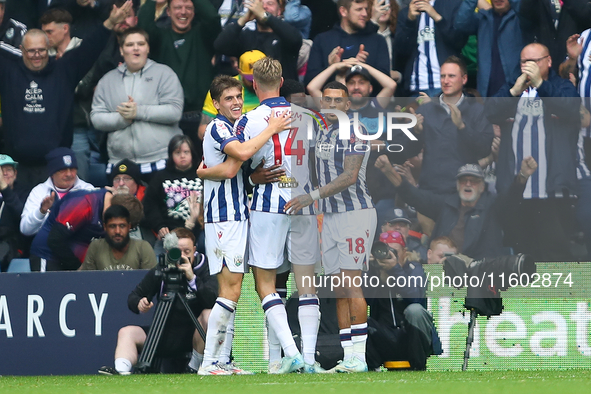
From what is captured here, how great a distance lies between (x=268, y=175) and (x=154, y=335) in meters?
1.56

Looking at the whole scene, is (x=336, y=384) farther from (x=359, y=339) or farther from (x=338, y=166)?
(x=338, y=166)

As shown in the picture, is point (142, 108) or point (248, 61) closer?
point (248, 61)

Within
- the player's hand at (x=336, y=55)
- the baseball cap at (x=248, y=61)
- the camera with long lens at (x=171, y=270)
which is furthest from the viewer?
the player's hand at (x=336, y=55)

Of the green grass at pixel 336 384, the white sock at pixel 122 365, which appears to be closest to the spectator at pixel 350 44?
the white sock at pixel 122 365

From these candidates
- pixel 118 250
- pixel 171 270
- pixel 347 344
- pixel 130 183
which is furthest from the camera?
pixel 130 183

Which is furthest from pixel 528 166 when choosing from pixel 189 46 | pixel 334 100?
pixel 189 46

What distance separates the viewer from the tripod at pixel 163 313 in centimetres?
674

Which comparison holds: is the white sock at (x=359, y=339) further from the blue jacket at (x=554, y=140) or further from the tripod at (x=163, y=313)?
the blue jacket at (x=554, y=140)

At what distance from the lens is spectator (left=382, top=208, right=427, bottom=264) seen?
6.80 meters

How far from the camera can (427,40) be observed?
8.78m

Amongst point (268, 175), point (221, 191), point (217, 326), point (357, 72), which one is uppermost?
point (357, 72)

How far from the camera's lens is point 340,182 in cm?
655

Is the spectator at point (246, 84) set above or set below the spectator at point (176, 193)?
above

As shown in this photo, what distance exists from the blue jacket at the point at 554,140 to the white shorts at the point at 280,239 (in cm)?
155
